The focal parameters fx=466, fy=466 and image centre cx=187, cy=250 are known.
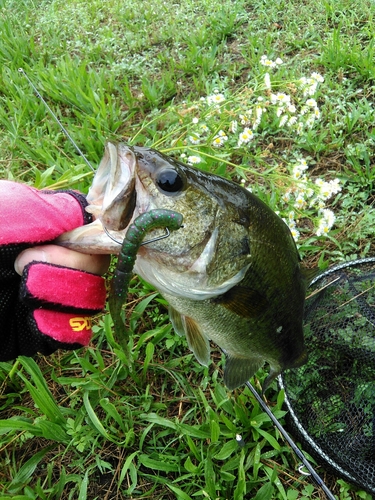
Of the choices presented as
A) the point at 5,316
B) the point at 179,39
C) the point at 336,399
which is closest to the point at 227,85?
the point at 179,39

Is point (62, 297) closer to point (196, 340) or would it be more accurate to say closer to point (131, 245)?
point (131, 245)

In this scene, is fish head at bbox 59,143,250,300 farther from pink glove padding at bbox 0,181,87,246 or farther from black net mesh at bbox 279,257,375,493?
black net mesh at bbox 279,257,375,493

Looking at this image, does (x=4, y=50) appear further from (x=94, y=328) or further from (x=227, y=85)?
(x=94, y=328)

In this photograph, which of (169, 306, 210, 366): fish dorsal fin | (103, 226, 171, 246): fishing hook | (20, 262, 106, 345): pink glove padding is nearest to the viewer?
(103, 226, 171, 246): fishing hook

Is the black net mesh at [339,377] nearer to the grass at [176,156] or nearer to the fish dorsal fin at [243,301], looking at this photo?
the grass at [176,156]

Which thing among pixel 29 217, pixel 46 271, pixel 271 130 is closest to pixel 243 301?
pixel 46 271

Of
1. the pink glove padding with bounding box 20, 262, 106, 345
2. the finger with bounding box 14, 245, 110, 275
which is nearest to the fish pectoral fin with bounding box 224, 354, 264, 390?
the pink glove padding with bounding box 20, 262, 106, 345
